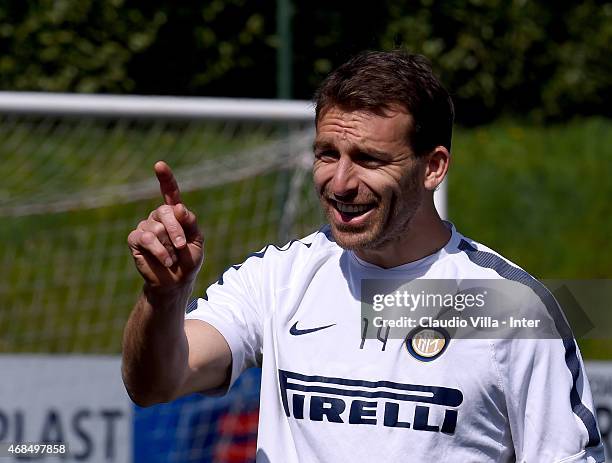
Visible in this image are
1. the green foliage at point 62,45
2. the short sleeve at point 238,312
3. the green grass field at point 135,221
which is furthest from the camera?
the green foliage at point 62,45

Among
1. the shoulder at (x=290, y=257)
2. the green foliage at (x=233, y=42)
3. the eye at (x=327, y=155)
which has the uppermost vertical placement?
the eye at (x=327, y=155)

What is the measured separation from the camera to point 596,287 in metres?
3.76

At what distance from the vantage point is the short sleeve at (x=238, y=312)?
277cm

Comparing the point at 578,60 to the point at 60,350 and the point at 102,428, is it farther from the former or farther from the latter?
the point at 102,428

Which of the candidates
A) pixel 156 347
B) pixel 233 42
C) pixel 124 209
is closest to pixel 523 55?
pixel 233 42

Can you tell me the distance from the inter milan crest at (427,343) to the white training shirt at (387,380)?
0.01 metres

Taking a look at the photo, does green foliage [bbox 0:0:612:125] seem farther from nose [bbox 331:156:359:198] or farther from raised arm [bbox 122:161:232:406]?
raised arm [bbox 122:161:232:406]

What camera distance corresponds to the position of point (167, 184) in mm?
2410

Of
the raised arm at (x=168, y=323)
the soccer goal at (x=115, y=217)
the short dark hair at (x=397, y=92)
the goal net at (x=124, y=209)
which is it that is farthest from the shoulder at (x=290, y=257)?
the goal net at (x=124, y=209)

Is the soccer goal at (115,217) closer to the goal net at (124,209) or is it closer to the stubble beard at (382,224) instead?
the goal net at (124,209)

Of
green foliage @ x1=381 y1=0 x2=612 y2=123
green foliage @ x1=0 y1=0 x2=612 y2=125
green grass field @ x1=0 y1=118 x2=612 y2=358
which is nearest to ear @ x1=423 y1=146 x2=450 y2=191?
green grass field @ x1=0 y1=118 x2=612 y2=358

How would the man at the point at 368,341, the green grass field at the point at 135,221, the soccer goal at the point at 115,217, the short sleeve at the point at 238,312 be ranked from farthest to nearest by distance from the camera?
1. the green grass field at the point at 135,221
2. the soccer goal at the point at 115,217
3. the short sleeve at the point at 238,312
4. the man at the point at 368,341

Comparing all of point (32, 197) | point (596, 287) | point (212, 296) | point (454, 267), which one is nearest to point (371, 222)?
point (454, 267)

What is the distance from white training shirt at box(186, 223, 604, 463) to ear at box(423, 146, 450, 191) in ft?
0.50
